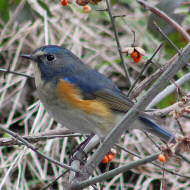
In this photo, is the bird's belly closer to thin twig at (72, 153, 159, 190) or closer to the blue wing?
the blue wing

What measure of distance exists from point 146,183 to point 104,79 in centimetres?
127

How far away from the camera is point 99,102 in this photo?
3.21 metres

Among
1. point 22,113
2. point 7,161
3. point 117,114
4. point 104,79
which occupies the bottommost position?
point 7,161

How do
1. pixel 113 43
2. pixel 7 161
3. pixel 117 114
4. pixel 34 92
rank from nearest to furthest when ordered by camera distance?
pixel 117 114
pixel 7 161
pixel 34 92
pixel 113 43

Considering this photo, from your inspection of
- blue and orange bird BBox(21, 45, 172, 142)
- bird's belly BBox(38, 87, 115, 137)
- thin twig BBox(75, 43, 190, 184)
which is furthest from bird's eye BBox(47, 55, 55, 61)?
thin twig BBox(75, 43, 190, 184)

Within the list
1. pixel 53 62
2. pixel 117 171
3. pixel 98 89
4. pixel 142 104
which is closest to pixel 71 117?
pixel 98 89

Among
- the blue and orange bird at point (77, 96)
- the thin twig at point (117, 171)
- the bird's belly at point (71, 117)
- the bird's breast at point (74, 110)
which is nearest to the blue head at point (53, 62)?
the blue and orange bird at point (77, 96)

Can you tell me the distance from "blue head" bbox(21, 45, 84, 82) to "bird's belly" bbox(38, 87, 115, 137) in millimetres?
274

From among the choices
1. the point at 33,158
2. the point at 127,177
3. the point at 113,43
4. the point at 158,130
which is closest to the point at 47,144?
the point at 33,158

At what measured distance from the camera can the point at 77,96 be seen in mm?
3119

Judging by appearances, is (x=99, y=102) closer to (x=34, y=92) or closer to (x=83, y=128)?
(x=83, y=128)

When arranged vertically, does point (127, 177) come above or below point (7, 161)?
below

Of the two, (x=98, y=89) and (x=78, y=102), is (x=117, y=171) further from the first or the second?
(x=98, y=89)

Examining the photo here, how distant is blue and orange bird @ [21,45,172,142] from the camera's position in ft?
9.88
